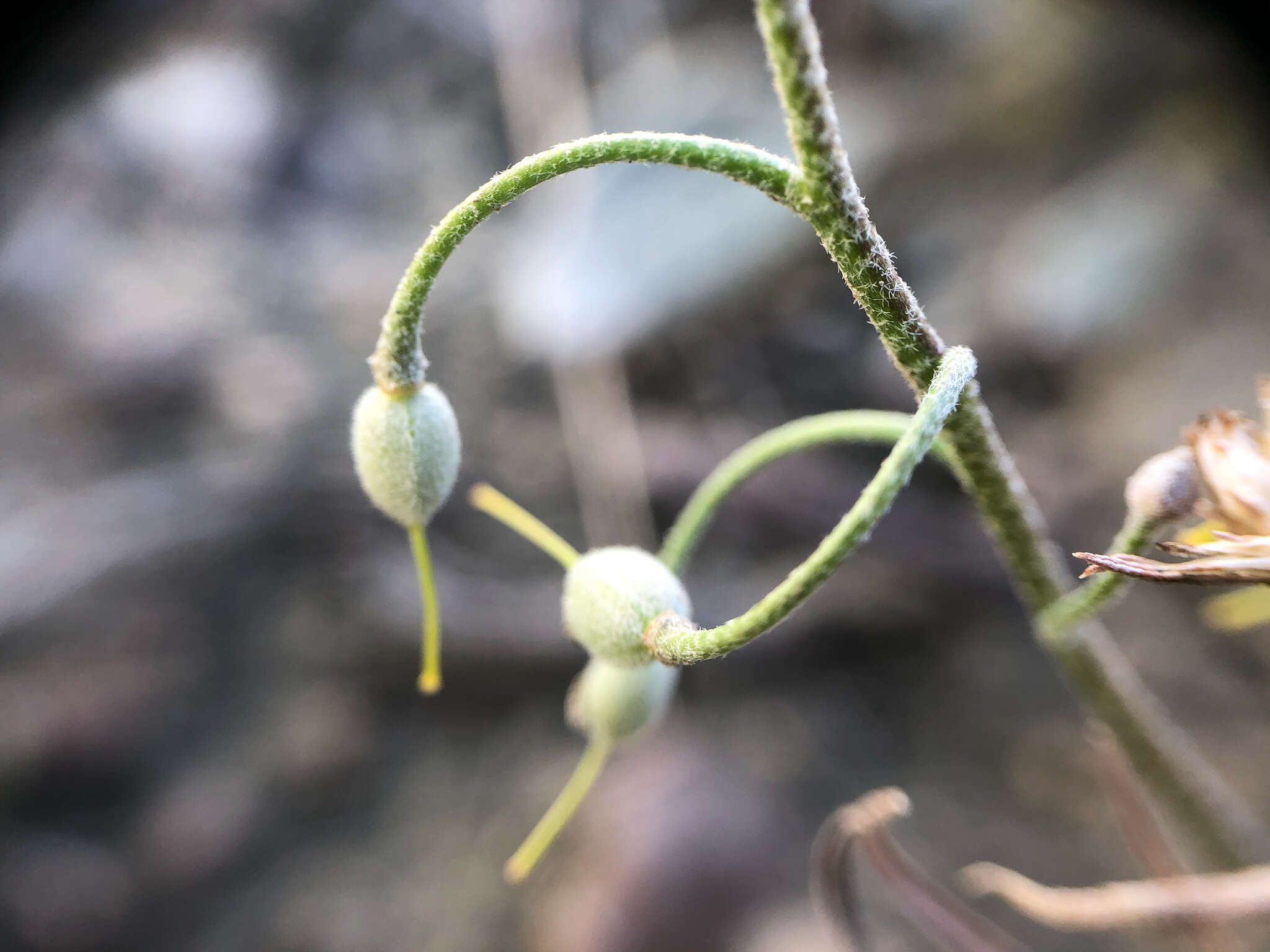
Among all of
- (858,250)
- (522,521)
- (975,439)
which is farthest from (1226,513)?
(522,521)

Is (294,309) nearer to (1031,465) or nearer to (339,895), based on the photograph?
(339,895)

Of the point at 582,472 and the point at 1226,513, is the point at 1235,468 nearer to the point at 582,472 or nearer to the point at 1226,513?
the point at 1226,513

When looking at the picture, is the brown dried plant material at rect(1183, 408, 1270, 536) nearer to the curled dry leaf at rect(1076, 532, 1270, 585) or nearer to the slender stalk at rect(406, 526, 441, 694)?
the curled dry leaf at rect(1076, 532, 1270, 585)

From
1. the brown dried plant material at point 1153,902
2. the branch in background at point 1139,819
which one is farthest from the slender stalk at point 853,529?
the branch in background at point 1139,819

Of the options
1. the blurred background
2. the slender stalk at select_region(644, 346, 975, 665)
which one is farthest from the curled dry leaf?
the blurred background

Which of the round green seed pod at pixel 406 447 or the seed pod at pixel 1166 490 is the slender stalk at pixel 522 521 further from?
the seed pod at pixel 1166 490
